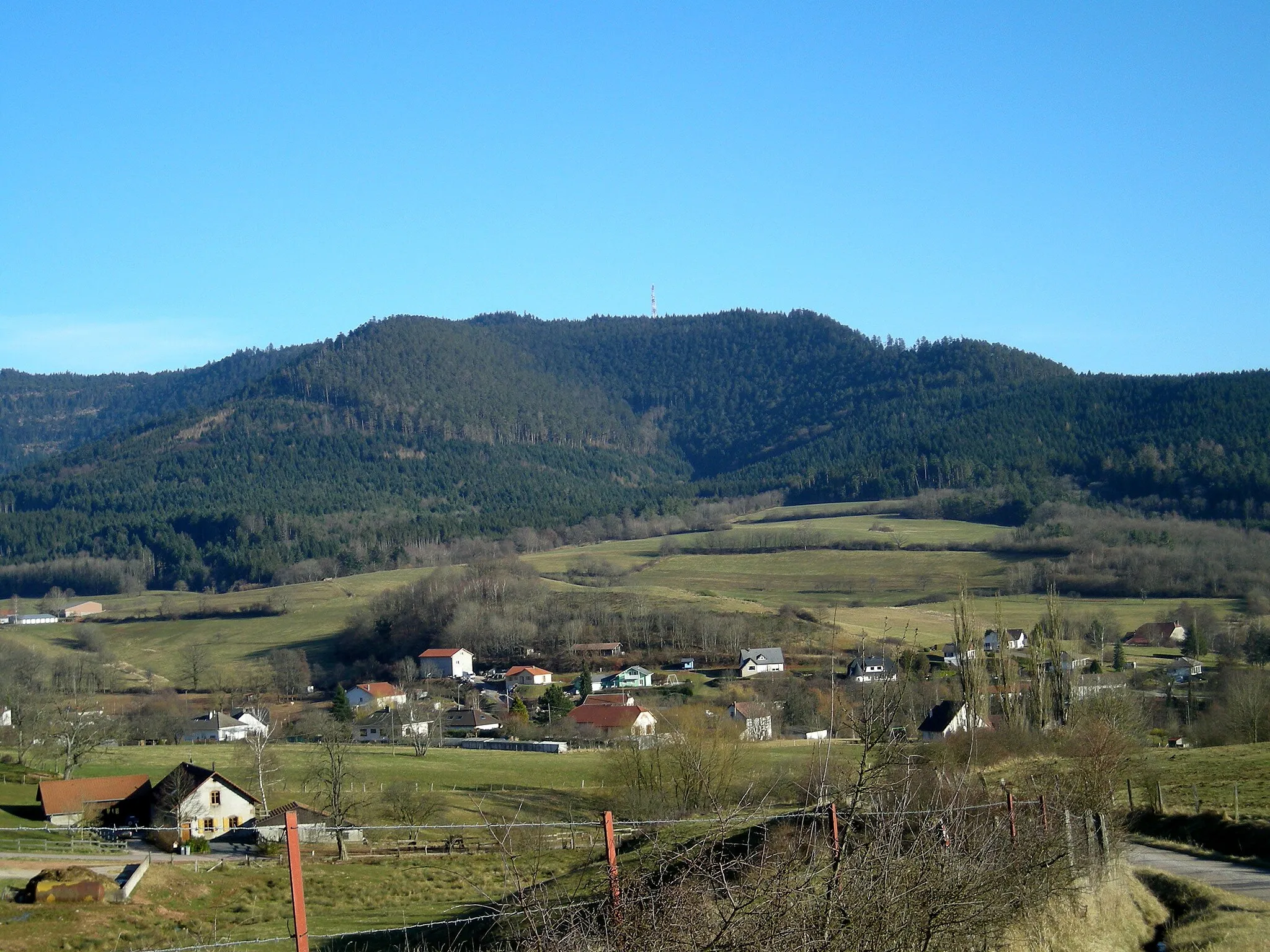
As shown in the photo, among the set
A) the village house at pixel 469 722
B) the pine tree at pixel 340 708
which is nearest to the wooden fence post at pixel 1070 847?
the pine tree at pixel 340 708

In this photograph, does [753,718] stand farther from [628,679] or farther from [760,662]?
[628,679]

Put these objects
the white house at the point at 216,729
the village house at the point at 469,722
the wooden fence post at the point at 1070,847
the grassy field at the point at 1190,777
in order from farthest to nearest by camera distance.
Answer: the village house at the point at 469,722
the white house at the point at 216,729
the grassy field at the point at 1190,777
the wooden fence post at the point at 1070,847

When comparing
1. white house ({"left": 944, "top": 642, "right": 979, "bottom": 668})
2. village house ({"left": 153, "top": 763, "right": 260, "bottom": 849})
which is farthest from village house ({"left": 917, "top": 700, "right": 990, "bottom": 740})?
→ village house ({"left": 153, "top": 763, "right": 260, "bottom": 849})

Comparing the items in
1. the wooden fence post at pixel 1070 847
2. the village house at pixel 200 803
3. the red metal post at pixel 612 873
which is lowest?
the village house at pixel 200 803

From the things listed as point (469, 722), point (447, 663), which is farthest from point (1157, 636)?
point (447, 663)

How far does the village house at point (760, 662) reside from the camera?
79.3 m

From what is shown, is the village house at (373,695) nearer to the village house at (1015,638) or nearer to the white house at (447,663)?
the white house at (447,663)

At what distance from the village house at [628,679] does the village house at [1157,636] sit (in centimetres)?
3402

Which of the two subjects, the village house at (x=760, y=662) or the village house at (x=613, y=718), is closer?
the village house at (x=613, y=718)

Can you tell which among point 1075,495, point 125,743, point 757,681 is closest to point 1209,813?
point 757,681

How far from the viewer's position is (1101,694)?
42.2 metres

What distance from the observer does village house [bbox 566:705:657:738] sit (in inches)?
2440

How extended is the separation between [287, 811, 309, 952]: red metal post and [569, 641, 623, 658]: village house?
87007mm

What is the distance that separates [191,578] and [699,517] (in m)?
77.2
